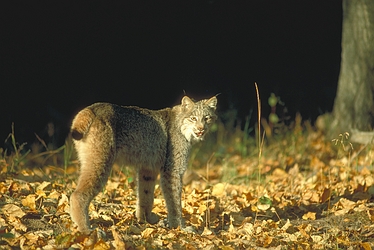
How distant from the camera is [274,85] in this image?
1130 cm

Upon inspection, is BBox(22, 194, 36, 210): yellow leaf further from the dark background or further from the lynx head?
the dark background

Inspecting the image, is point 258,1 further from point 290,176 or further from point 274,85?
point 290,176

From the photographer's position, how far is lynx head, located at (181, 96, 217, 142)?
18.8 ft

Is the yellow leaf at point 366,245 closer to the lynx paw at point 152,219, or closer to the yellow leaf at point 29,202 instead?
the lynx paw at point 152,219

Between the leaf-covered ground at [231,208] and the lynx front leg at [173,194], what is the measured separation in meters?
0.12

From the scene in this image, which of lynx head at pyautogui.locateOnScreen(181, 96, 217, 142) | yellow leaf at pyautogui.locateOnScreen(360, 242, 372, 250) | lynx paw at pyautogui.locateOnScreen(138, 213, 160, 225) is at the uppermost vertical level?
lynx head at pyautogui.locateOnScreen(181, 96, 217, 142)

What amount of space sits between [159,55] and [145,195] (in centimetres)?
549

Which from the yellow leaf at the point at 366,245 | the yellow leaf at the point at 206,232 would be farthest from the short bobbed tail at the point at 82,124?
the yellow leaf at the point at 366,245

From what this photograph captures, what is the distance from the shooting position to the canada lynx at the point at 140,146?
4.91 m

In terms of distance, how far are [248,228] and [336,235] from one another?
2.33 ft

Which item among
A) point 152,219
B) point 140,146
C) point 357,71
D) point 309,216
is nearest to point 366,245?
point 309,216

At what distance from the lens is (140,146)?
5.41 metres

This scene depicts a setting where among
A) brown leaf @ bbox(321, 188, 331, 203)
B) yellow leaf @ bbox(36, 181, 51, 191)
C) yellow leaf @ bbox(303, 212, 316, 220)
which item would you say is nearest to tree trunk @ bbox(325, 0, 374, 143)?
brown leaf @ bbox(321, 188, 331, 203)

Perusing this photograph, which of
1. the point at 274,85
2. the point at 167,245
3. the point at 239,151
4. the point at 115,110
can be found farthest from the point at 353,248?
the point at 274,85
